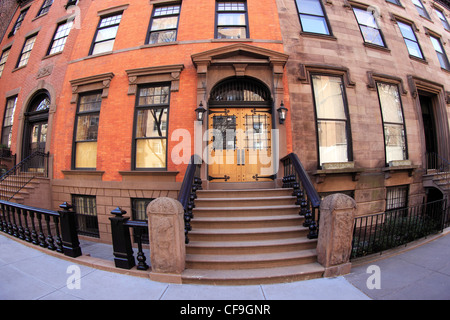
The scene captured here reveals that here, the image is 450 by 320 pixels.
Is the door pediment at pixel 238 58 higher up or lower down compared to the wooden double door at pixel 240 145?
higher up

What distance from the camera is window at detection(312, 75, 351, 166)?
659 centimetres

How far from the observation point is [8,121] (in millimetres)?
10172

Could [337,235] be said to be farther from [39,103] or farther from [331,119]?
[39,103]

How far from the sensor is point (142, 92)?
22.9 feet

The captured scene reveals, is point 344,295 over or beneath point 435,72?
beneath

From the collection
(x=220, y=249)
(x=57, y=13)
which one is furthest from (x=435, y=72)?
(x=57, y=13)

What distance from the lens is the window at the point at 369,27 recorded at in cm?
795

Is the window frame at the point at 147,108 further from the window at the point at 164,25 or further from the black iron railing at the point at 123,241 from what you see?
the black iron railing at the point at 123,241

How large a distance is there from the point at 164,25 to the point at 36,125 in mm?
8417

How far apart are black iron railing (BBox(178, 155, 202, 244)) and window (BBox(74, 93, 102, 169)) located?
14.7 ft

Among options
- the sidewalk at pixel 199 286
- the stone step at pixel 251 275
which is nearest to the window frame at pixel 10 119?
the sidewalk at pixel 199 286

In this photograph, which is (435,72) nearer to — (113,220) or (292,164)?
(292,164)

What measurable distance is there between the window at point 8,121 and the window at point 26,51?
2.16 metres
